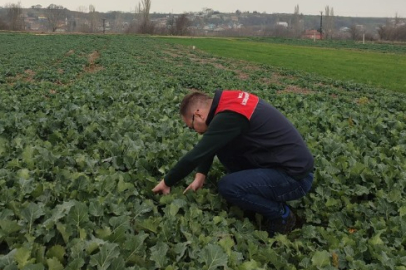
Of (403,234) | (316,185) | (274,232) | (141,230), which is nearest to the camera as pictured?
(141,230)

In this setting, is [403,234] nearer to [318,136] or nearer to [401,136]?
[318,136]

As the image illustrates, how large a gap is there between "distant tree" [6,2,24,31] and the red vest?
105 m

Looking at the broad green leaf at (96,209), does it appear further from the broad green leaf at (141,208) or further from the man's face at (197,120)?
the man's face at (197,120)

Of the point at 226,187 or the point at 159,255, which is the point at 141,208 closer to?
the point at 159,255

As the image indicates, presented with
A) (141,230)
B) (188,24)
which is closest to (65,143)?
(141,230)

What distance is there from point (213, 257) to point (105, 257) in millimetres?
769

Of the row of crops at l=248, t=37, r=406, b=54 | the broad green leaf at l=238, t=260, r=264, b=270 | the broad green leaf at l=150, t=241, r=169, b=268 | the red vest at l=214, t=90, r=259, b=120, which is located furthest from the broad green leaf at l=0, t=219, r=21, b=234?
the row of crops at l=248, t=37, r=406, b=54

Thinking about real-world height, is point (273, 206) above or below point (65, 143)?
below

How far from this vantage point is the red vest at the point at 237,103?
392 centimetres

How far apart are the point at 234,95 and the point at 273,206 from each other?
1272 millimetres

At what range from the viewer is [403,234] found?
3.96 meters

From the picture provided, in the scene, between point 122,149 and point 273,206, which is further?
point 122,149

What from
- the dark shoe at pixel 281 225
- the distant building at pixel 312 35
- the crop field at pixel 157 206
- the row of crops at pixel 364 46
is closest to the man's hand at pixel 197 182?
the crop field at pixel 157 206

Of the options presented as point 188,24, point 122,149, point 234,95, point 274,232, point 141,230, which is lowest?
point 274,232
